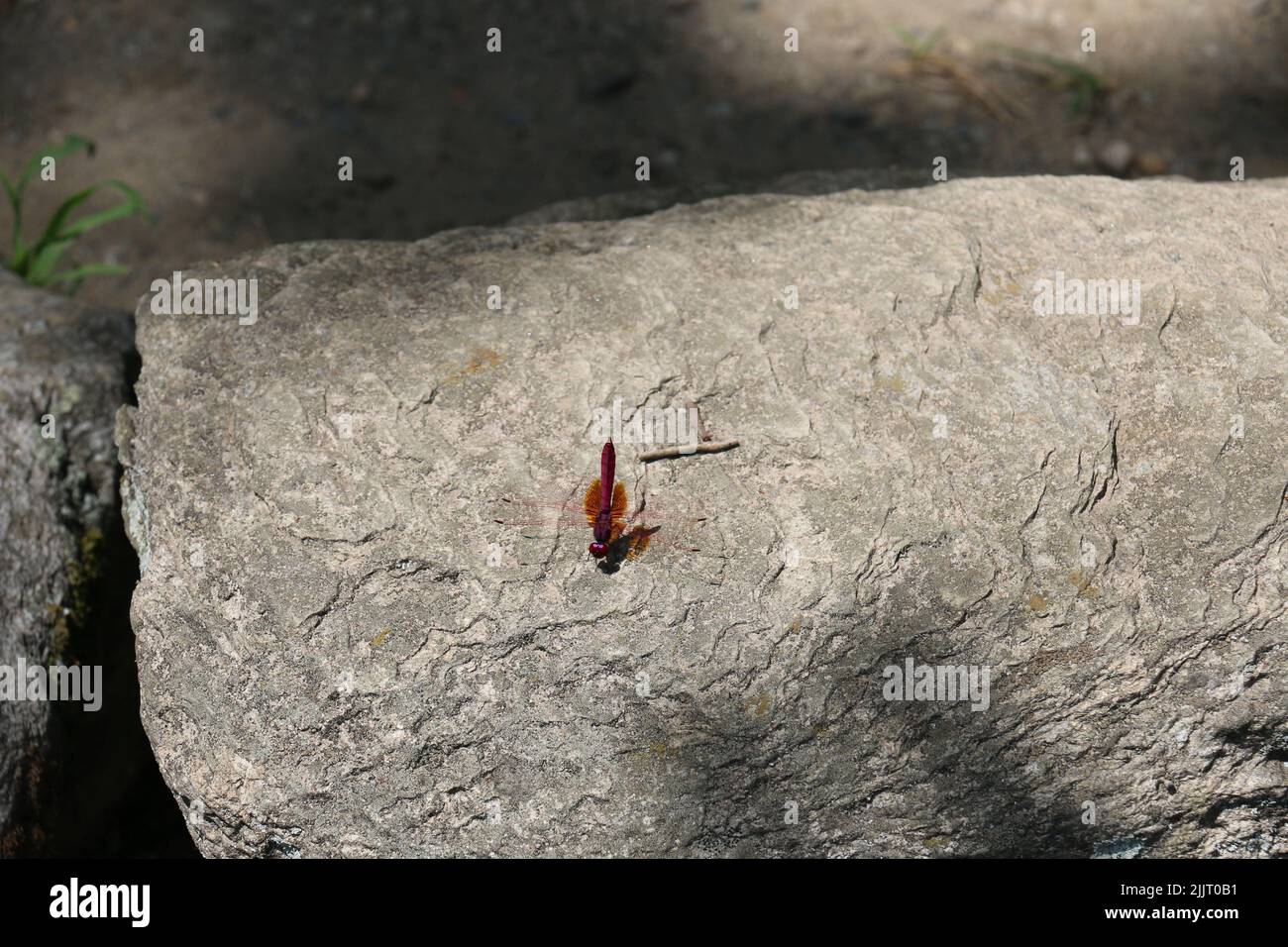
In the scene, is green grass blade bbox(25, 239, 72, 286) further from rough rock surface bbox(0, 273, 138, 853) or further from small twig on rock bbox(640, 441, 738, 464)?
small twig on rock bbox(640, 441, 738, 464)

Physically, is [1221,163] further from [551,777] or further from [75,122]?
[75,122]

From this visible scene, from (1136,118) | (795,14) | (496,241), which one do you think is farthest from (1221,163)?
(496,241)

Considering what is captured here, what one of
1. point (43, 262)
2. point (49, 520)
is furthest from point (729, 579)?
point (43, 262)

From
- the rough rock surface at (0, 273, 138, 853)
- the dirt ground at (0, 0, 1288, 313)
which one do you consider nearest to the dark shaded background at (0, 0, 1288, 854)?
the dirt ground at (0, 0, 1288, 313)

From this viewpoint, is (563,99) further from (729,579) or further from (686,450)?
(729,579)

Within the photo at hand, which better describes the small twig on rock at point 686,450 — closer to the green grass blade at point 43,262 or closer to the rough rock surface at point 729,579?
the rough rock surface at point 729,579
